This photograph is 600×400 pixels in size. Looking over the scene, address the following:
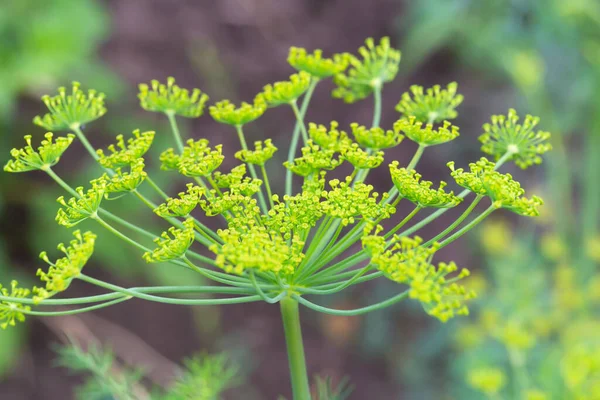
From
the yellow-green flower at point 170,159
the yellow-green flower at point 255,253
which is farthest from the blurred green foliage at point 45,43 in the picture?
the yellow-green flower at point 255,253

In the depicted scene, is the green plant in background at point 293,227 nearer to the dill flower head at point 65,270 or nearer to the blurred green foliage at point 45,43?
the dill flower head at point 65,270

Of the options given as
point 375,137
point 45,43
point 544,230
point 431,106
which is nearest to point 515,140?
point 431,106

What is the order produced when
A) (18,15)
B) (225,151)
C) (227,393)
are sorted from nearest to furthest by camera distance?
(227,393) → (18,15) → (225,151)

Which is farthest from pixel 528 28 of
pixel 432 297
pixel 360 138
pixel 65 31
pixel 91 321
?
pixel 432 297

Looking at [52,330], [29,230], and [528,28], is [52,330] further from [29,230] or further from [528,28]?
[528,28]

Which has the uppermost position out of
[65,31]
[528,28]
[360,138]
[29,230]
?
[528,28]

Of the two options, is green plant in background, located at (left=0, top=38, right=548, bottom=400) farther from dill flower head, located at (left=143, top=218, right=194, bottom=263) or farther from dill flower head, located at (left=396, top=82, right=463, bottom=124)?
dill flower head, located at (left=396, top=82, right=463, bottom=124)
